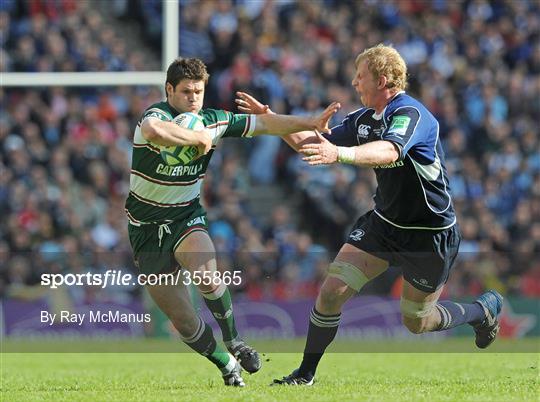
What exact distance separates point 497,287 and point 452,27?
5727mm

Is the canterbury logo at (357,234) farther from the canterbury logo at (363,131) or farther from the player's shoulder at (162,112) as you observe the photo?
the player's shoulder at (162,112)

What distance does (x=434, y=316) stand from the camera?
29.5 ft

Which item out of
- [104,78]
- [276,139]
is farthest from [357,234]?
[276,139]

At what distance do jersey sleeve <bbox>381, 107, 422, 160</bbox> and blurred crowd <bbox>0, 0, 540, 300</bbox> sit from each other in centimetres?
812

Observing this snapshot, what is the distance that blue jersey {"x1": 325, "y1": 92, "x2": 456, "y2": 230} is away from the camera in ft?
27.6

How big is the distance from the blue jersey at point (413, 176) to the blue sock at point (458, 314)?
72 cm

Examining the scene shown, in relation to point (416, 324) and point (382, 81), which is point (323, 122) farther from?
point (416, 324)

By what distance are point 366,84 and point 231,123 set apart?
3.46 ft

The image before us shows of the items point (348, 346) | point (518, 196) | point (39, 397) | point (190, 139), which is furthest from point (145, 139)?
point (518, 196)

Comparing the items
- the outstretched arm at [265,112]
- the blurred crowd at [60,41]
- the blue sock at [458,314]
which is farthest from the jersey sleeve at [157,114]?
the blurred crowd at [60,41]

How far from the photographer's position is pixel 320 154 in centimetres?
746

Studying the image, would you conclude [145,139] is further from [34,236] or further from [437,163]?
[34,236]

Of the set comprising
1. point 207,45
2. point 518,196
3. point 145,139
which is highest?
point 145,139

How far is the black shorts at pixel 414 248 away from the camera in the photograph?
874 centimetres
